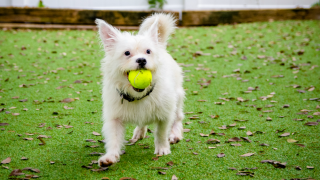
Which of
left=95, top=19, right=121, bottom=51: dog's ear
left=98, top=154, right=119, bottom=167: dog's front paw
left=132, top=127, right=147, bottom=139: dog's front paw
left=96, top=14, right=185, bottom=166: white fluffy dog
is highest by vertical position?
left=95, top=19, right=121, bottom=51: dog's ear

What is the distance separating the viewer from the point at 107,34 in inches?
137

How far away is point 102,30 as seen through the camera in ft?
11.3

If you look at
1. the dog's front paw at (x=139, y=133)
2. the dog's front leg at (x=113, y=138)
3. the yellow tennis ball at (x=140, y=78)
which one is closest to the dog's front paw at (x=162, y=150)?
the dog's front leg at (x=113, y=138)

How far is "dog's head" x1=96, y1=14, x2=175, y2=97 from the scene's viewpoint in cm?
320

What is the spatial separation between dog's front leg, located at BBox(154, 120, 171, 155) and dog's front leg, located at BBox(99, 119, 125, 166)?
A: 1.33 ft

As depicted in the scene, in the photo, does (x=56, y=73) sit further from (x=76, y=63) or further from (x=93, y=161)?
(x=93, y=161)

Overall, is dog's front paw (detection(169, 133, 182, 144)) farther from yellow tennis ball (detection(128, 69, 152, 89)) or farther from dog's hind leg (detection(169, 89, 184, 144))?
yellow tennis ball (detection(128, 69, 152, 89))

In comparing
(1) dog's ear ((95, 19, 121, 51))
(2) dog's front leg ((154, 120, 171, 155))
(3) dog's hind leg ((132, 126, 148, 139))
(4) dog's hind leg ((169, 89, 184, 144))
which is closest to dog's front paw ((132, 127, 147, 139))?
(3) dog's hind leg ((132, 126, 148, 139))

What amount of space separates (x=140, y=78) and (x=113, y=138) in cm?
76

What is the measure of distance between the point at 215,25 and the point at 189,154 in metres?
9.08

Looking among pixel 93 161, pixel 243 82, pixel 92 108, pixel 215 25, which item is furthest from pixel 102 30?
pixel 215 25

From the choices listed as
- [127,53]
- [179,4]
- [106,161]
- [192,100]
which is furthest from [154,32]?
[179,4]

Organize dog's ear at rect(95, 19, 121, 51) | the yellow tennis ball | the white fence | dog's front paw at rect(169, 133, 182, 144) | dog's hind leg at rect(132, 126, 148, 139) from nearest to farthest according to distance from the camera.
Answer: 1. the yellow tennis ball
2. dog's ear at rect(95, 19, 121, 51)
3. dog's front paw at rect(169, 133, 182, 144)
4. dog's hind leg at rect(132, 126, 148, 139)
5. the white fence

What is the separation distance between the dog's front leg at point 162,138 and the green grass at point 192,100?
104mm
